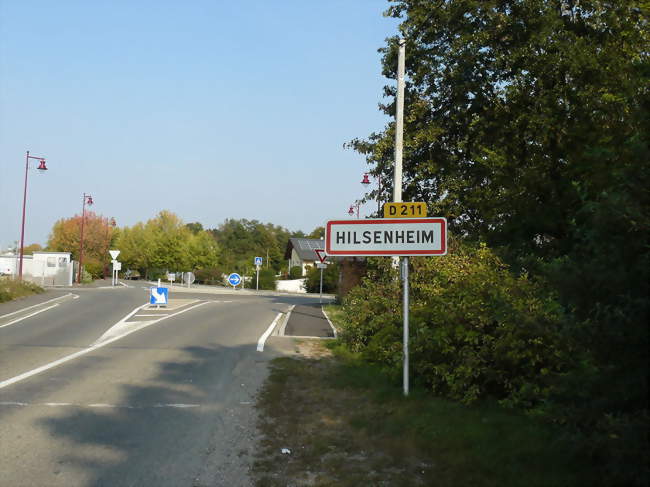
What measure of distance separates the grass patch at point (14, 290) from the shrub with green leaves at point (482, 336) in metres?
21.6

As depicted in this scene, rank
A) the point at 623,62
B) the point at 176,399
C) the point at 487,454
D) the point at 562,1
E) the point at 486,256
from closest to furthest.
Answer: the point at 487,454 < the point at 176,399 < the point at 486,256 < the point at 623,62 < the point at 562,1

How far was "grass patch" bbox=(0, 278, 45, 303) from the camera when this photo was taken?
25.3 meters

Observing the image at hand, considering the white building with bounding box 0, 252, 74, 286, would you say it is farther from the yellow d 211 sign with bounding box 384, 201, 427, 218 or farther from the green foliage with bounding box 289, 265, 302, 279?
the yellow d 211 sign with bounding box 384, 201, 427, 218

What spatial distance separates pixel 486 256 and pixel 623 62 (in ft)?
30.7

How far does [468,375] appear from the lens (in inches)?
256

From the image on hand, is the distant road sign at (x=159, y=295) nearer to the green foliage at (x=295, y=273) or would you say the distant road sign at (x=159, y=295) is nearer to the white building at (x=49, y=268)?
the white building at (x=49, y=268)

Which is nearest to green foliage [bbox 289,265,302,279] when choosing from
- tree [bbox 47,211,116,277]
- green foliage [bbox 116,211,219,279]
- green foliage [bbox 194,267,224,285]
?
green foliage [bbox 194,267,224,285]

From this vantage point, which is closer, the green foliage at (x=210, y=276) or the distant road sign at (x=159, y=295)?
the distant road sign at (x=159, y=295)

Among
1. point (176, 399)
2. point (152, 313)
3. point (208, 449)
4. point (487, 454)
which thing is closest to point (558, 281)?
point (487, 454)

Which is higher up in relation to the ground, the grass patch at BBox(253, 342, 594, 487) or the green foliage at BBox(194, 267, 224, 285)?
the green foliage at BBox(194, 267, 224, 285)

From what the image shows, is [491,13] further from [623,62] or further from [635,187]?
[635,187]

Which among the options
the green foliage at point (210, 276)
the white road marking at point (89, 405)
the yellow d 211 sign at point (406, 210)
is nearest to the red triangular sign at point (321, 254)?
the yellow d 211 sign at point (406, 210)

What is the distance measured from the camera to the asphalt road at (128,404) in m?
5.04

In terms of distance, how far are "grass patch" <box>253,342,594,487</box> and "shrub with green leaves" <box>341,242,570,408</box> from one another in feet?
1.09
